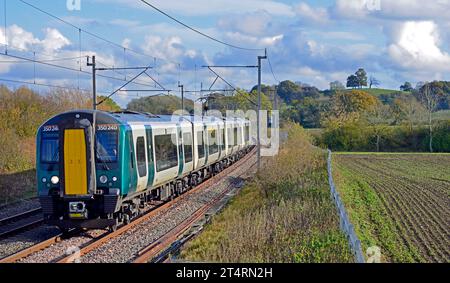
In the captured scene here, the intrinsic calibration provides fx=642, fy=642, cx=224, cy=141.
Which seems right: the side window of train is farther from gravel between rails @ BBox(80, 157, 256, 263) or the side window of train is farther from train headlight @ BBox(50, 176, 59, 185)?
train headlight @ BBox(50, 176, 59, 185)

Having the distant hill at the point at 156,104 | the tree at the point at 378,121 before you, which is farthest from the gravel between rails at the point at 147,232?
the tree at the point at 378,121

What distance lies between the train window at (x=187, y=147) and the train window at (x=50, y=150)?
8.38 metres

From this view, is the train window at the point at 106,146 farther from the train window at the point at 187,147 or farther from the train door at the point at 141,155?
the train window at the point at 187,147

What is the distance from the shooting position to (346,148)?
6925 cm

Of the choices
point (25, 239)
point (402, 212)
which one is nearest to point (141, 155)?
point (25, 239)

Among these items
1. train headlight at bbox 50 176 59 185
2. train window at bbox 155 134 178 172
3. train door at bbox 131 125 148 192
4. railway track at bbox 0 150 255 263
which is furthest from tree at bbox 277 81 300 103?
train headlight at bbox 50 176 59 185

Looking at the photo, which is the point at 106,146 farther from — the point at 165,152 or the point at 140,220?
the point at 165,152

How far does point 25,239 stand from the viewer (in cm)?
1477

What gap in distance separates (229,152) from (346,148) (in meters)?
36.1
